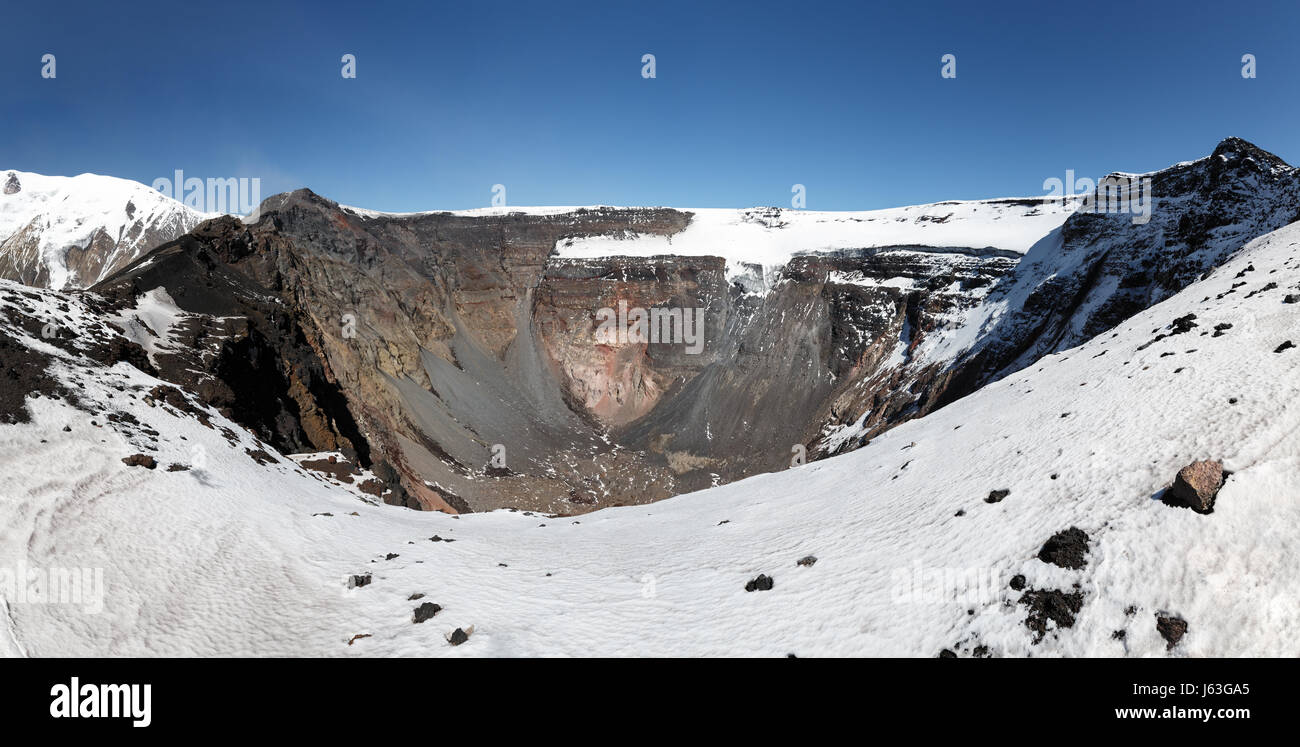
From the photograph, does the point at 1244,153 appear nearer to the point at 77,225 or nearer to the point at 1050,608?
the point at 1050,608

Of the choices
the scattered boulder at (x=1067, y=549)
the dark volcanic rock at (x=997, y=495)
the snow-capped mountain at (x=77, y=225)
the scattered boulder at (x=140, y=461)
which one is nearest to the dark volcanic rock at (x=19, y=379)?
the scattered boulder at (x=140, y=461)

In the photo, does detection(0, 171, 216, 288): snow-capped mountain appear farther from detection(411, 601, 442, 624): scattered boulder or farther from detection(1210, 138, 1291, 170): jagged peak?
detection(1210, 138, 1291, 170): jagged peak

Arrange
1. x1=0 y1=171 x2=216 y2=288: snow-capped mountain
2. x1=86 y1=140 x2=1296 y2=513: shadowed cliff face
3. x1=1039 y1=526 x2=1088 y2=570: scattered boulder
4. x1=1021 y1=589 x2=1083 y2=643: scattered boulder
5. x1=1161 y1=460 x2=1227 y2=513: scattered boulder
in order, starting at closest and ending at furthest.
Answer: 1. x1=1021 y1=589 x2=1083 y2=643: scattered boulder
2. x1=1161 y1=460 x2=1227 y2=513: scattered boulder
3. x1=1039 y1=526 x2=1088 y2=570: scattered boulder
4. x1=86 y1=140 x2=1296 y2=513: shadowed cliff face
5. x1=0 y1=171 x2=216 y2=288: snow-capped mountain

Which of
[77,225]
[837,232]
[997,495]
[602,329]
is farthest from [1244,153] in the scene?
[77,225]

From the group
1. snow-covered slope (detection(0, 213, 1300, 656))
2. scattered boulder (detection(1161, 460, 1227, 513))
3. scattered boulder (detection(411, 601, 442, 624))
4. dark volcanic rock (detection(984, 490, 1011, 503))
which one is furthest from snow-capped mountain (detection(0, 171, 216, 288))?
scattered boulder (detection(1161, 460, 1227, 513))
